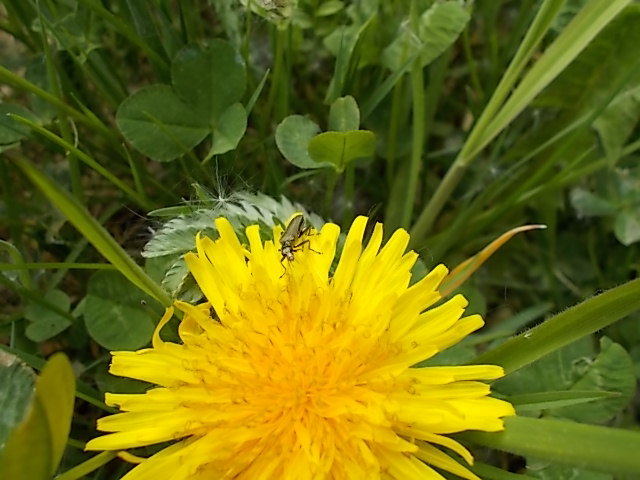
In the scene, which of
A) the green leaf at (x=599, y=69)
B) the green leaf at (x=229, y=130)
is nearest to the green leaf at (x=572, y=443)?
the green leaf at (x=229, y=130)

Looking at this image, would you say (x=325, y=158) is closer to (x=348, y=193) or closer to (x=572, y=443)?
(x=348, y=193)

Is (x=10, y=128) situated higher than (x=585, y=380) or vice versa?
(x=10, y=128)

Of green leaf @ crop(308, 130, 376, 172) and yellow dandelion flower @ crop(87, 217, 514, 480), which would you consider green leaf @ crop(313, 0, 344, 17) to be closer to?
green leaf @ crop(308, 130, 376, 172)

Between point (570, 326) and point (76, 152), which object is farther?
point (76, 152)

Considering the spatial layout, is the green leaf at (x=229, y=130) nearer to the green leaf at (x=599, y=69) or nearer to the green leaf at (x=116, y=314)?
the green leaf at (x=116, y=314)

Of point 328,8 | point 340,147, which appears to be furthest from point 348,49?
point 340,147
